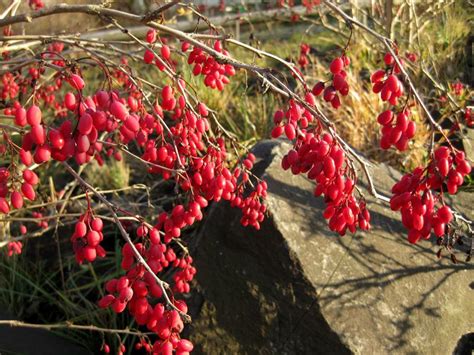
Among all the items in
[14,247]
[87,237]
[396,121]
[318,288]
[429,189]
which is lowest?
[14,247]

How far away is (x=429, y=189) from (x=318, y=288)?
100cm

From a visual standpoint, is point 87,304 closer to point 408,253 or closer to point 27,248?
point 27,248

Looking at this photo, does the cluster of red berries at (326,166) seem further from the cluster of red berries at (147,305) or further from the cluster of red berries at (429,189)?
the cluster of red berries at (147,305)

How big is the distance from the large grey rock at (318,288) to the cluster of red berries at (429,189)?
87 centimetres

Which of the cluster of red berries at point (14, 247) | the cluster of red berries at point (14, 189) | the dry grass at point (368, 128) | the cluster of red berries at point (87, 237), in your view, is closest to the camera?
the cluster of red berries at point (14, 189)

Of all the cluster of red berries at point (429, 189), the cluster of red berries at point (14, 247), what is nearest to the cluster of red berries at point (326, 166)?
the cluster of red berries at point (429, 189)

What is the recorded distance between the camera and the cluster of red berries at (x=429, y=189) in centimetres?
149

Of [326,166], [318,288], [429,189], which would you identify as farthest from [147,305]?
[318,288]

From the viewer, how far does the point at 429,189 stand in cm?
154

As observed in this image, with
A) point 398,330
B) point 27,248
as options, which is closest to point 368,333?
point 398,330

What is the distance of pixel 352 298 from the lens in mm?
2398

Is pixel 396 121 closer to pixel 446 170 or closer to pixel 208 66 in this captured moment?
pixel 446 170

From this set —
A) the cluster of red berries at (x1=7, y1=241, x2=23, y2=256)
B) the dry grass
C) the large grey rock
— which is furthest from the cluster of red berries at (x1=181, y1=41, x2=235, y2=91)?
the dry grass

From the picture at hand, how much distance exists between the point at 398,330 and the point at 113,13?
1680 mm
